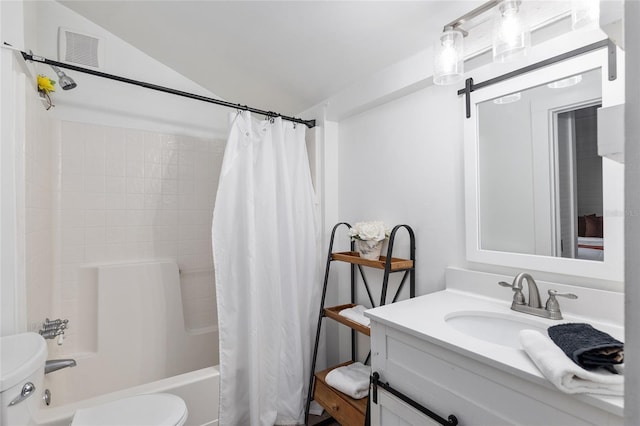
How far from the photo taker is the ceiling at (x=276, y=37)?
1.40 m

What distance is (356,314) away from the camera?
172 cm

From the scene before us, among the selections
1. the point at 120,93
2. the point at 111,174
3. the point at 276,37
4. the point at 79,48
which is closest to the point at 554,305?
the point at 276,37

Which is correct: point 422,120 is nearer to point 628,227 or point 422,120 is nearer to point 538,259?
point 538,259

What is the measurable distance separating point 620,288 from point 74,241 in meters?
2.70

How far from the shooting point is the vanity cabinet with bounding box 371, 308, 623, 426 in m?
0.71

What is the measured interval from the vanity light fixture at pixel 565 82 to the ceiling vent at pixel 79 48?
2514 millimetres

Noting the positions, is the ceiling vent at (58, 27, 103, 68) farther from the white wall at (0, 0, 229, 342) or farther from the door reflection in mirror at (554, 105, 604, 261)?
the door reflection in mirror at (554, 105, 604, 261)

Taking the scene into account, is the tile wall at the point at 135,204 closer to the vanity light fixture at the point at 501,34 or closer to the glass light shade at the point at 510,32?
the vanity light fixture at the point at 501,34

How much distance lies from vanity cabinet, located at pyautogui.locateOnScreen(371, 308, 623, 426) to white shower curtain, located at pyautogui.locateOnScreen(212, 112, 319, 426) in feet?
2.62

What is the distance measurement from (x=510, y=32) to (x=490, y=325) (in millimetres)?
1070

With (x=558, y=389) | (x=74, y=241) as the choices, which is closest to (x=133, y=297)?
(x=74, y=241)

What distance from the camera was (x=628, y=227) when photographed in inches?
10.7

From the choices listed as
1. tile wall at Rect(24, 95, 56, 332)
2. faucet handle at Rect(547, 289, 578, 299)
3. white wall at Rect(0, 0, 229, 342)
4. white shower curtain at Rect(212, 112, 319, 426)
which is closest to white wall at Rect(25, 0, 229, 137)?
white wall at Rect(0, 0, 229, 342)

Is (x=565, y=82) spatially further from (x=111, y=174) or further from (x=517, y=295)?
(x=111, y=174)
